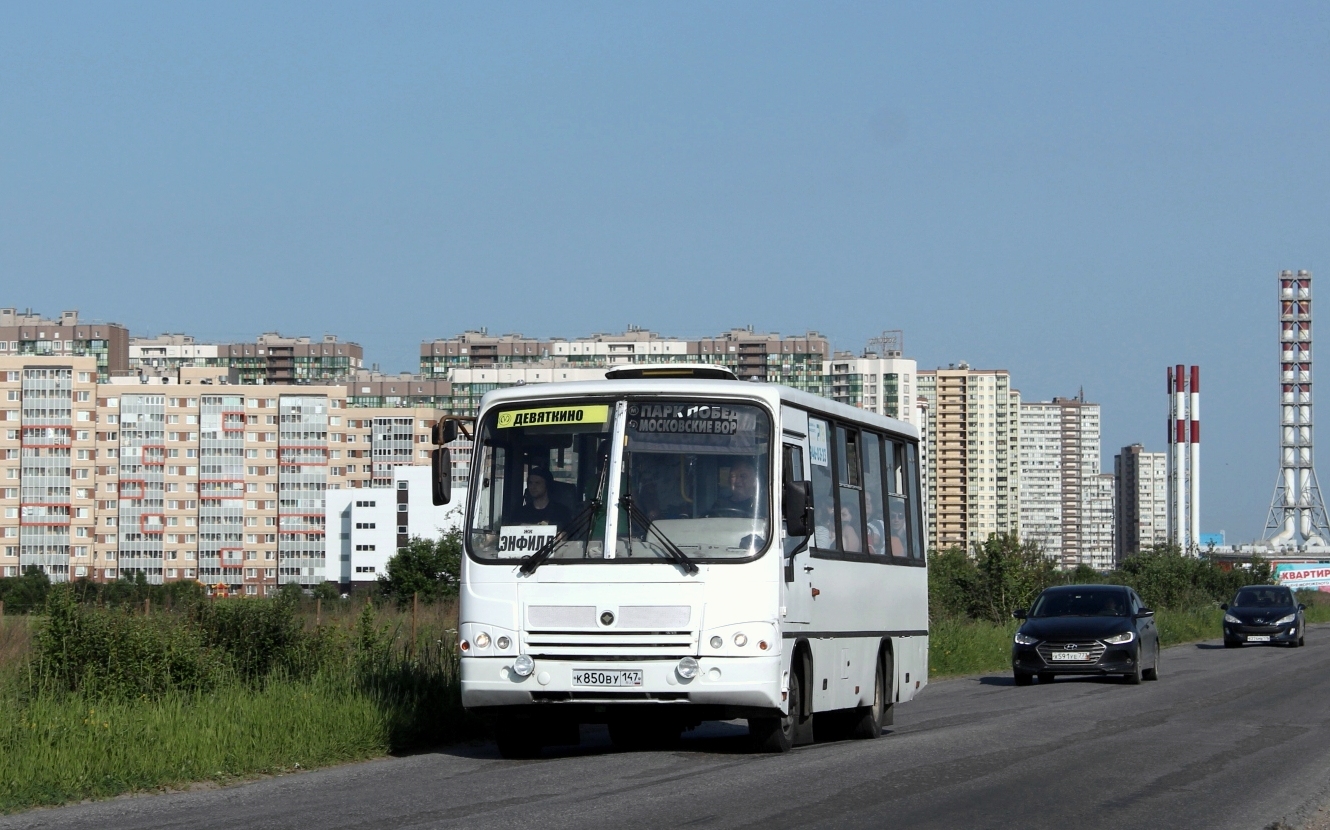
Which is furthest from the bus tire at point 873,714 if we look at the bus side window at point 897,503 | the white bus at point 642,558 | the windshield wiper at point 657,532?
the windshield wiper at point 657,532

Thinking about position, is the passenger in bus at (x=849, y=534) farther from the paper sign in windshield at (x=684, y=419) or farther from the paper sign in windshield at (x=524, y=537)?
the paper sign in windshield at (x=524, y=537)

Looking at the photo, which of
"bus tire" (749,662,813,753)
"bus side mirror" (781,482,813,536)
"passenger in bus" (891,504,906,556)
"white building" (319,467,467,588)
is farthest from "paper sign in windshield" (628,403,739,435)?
"white building" (319,467,467,588)

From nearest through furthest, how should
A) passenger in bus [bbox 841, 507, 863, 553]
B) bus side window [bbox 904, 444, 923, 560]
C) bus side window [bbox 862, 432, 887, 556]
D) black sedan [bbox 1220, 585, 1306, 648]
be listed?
1. passenger in bus [bbox 841, 507, 863, 553]
2. bus side window [bbox 862, 432, 887, 556]
3. bus side window [bbox 904, 444, 923, 560]
4. black sedan [bbox 1220, 585, 1306, 648]

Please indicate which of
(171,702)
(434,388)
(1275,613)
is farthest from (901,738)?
(434,388)

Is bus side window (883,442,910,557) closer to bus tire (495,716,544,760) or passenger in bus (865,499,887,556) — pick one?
passenger in bus (865,499,887,556)

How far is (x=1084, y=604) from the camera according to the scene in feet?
95.6

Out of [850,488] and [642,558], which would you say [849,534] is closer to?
[850,488]

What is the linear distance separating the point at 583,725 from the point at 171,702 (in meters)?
4.94

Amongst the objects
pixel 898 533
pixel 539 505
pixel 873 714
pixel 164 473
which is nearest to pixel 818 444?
pixel 539 505

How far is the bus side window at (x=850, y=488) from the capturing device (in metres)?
15.4

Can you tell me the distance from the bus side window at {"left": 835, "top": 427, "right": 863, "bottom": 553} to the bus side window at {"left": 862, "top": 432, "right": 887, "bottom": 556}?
0.19 meters

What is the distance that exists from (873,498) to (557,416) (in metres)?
3.94

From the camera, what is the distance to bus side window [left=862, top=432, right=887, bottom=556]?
53.1ft

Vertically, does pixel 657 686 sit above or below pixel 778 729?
above
